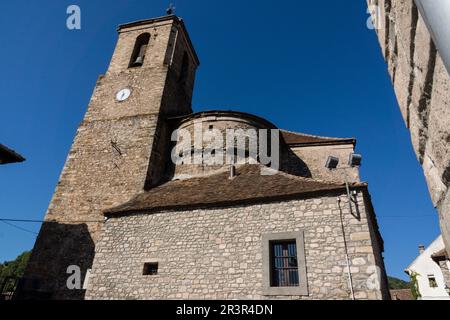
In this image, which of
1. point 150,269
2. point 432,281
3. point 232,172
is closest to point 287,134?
point 232,172

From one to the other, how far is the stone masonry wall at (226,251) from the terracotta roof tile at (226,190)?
22 centimetres

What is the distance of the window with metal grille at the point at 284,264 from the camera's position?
22.5 ft

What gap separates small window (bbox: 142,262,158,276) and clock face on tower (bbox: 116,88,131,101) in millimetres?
9579

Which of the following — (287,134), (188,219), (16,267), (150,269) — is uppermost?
(287,134)

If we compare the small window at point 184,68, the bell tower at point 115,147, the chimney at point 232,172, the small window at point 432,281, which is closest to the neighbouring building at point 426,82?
the chimney at point 232,172

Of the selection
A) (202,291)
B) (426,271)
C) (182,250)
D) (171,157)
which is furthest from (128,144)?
(426,271)

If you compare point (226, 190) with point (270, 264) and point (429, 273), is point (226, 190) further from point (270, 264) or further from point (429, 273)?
point (429, 273)

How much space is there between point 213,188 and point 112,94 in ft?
30.3

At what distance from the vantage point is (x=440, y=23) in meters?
0.92

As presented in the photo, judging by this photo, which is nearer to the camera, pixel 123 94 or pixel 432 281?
pixel 123 94

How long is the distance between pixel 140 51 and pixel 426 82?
18.3 m

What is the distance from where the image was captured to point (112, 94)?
1532 centimetres

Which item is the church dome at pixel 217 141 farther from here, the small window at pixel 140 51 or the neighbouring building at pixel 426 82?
the neighbouring building at pixel 426 82

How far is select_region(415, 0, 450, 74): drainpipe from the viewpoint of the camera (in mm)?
902
